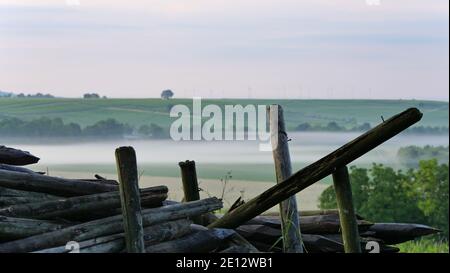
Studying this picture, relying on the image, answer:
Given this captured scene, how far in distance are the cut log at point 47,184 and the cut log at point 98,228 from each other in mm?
538

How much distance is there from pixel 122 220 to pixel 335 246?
1.99 m

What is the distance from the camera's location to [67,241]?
7.48 meters

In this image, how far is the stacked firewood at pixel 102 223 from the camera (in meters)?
7.48

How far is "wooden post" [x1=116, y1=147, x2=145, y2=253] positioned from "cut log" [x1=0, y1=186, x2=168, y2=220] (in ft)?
1.35

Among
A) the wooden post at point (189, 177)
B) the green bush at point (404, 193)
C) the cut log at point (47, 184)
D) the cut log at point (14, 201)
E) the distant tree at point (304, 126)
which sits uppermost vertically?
the green bush at point (404, 193)

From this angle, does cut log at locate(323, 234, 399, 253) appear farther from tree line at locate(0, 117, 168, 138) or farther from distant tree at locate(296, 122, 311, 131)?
distant tree at locate(296, 122, 311, 131)

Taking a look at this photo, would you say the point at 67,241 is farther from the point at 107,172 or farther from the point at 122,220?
the point at 107,172

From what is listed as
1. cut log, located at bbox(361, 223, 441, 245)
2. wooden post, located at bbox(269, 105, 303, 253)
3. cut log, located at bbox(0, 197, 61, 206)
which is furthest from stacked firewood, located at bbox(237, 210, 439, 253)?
cut log, located at bbox(0, 197, 61, 206)

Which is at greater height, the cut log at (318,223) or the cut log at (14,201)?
the cut log at (14,201)

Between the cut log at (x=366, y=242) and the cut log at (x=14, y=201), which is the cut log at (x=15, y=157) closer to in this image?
the cut log at (x=14, y=201)

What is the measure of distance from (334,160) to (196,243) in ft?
4.17

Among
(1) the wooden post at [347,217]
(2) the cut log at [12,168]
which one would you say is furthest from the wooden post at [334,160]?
(2) the cut log at [12,168]
